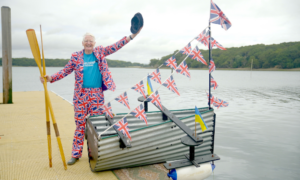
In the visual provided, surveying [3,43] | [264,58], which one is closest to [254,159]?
[3,43]

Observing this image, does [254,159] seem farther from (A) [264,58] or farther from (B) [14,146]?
(A) [264,58]

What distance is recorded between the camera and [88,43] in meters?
3.02

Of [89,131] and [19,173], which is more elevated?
[89,131]

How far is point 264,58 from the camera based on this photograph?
6462cm

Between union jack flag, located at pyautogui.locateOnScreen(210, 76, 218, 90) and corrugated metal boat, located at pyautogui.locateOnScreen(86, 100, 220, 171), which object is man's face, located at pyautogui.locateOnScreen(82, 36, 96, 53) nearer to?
corrugated metal boat, located at pyautogui.locateOnScreen(86, 100, 220, 171)

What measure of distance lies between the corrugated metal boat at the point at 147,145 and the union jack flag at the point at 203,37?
1.07m

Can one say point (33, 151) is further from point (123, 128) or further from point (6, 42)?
point (6, 42)

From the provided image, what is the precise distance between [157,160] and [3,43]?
7439 mm

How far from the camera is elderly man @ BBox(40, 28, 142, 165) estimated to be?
3020 millimetres

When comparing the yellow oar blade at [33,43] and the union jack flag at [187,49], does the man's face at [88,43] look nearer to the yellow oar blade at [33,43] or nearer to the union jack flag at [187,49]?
the yellow oar blade at [33,43]

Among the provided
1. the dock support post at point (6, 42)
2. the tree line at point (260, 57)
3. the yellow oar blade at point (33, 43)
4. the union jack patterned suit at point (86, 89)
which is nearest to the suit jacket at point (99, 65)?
the union jack patterned suit at point (86, 89)

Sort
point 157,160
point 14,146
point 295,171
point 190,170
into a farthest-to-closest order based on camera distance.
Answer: point 295,171 < point 14,146 < point 157,160 < point 190,170

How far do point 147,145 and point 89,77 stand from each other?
1.19m

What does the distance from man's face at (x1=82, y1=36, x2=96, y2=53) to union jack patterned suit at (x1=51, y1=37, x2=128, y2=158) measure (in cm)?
7
